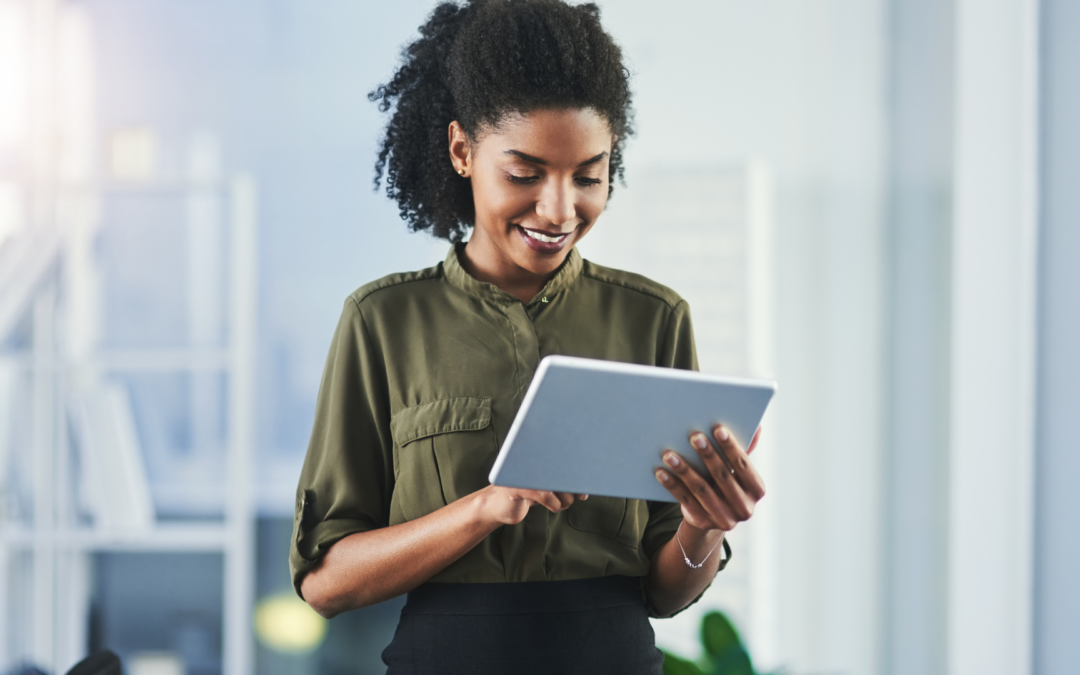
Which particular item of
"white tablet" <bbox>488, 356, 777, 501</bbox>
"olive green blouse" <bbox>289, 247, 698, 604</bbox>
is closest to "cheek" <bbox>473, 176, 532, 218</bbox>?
"olive green blouse" <bbox>289, 247, 698, 604</bbox>

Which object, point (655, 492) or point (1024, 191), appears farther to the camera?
point (1024, 191)

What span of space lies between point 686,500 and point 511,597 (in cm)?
22

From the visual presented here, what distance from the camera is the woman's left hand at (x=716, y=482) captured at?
0.73 metres

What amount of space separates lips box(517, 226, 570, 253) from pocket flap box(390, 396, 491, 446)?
0.17 m

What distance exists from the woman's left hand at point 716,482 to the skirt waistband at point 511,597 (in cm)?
15

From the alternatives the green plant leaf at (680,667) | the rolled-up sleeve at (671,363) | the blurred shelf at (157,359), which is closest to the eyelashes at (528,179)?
the rolled-up sleeve at (671,363)

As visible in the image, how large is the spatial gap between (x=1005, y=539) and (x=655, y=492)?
1254 millimetres

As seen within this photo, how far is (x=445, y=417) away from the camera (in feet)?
2.87

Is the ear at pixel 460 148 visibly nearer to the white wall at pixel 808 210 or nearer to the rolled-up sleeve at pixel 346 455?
the rolled-up sleeve at pixel 346 455

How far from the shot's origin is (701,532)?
857 mm

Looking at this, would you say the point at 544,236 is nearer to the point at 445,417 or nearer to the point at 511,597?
the point at 445,417

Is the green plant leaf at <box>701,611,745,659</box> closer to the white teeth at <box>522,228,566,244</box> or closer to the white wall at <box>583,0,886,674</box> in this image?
the white wall at <box>583,0,886,674</box>

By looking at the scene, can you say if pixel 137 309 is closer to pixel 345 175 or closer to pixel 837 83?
pixel 345 175

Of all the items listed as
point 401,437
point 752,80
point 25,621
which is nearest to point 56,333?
point 25,621
